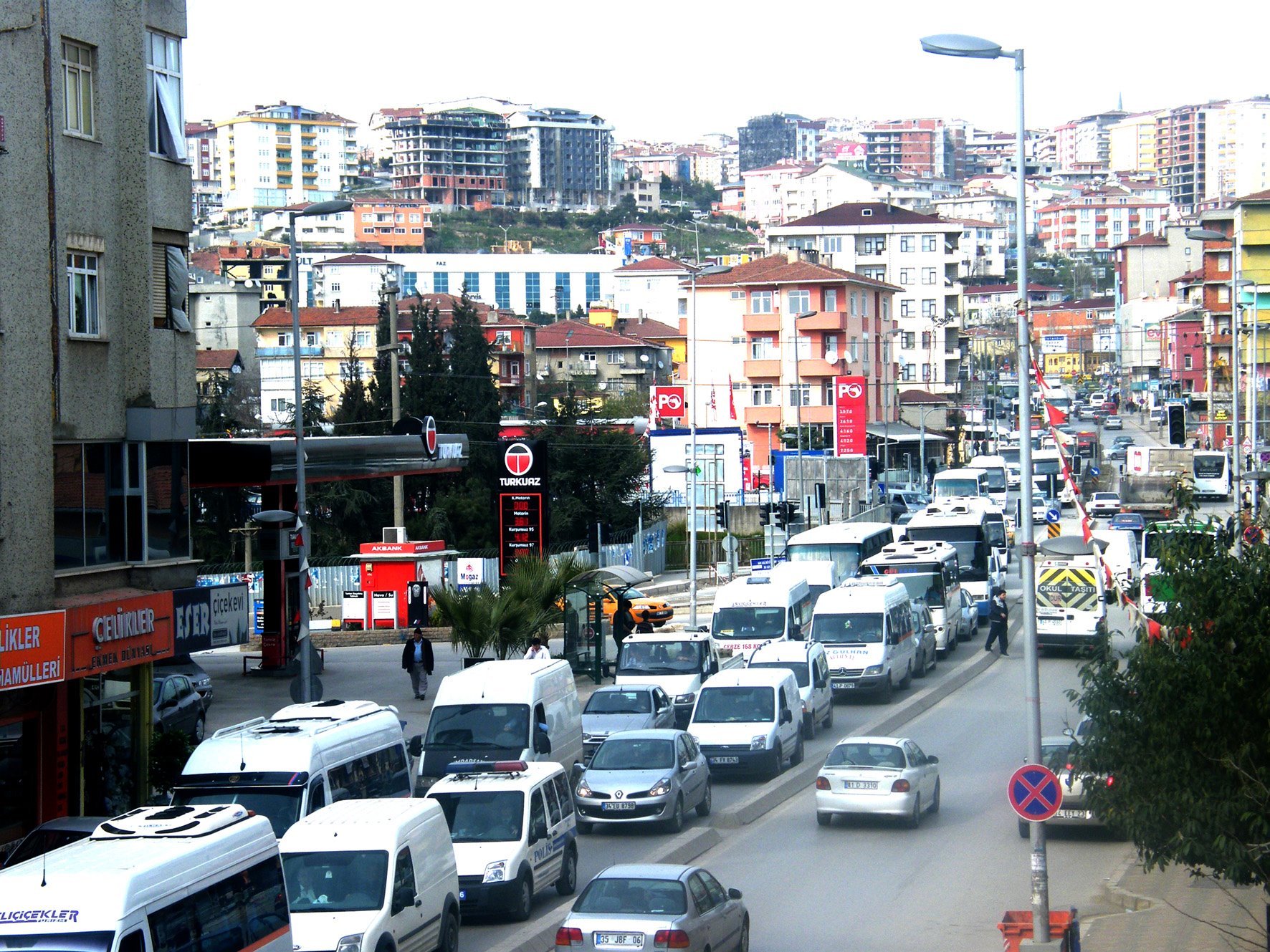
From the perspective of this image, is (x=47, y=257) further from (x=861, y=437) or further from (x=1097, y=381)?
(x=1097, y=381)

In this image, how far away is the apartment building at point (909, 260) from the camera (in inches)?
4065

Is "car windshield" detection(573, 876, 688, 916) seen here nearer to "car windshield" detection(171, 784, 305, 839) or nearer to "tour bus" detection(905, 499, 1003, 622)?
"car windshield" detection(171, 784, 305, 839)

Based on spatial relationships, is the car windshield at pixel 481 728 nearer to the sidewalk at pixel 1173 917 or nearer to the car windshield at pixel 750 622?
the sidewalk at pixel 1173 917

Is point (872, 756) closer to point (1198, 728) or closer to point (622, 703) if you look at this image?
point (622, 703)

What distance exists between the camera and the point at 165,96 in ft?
76.2

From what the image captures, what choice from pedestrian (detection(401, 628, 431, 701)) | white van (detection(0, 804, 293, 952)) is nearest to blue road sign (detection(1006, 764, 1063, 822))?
white van (detection(0, 804, 293, 952))

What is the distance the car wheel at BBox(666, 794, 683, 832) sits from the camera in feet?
67.5

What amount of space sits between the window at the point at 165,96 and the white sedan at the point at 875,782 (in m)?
14.2

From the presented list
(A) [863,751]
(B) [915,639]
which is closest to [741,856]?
(A) [863,751]

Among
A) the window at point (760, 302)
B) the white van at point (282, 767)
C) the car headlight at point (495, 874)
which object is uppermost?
the window at point (760, 302)

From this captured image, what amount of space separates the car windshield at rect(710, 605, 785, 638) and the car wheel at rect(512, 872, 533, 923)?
1704cm

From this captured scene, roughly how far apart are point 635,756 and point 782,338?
5862 centimetres

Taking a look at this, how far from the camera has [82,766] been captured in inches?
824

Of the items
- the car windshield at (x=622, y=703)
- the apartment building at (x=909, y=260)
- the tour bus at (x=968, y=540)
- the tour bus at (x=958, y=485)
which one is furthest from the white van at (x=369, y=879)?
the apartment building at (x=909, y=260)
